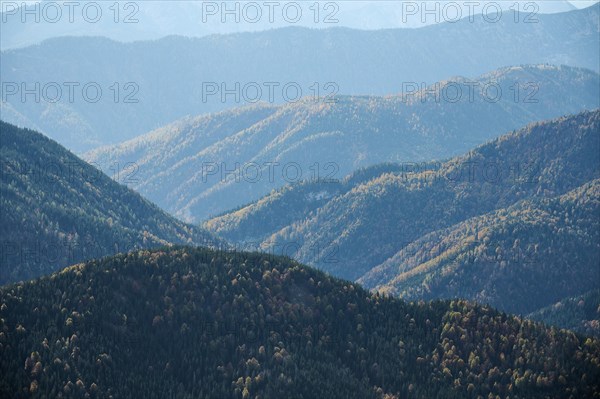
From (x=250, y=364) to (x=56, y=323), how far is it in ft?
128

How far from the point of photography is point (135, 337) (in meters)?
197

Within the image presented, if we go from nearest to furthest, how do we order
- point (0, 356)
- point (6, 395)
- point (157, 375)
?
point (6, 395) → point (0, 356) → point (157, 375)

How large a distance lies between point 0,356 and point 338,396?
210 feet

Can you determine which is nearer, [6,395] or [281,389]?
[6,395]

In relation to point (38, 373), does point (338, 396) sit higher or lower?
lower

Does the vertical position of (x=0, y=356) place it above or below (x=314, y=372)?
above

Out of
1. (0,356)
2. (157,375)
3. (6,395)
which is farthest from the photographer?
(157,375)

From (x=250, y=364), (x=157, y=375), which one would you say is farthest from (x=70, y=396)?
(x=250, y=364)

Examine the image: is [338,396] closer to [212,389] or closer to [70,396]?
[212,389]

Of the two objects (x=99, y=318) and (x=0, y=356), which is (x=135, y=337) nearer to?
(x=99, y=318)

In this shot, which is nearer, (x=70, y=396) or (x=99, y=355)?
(x=70, y=396)

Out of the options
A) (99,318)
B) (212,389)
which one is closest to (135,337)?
(99,318)

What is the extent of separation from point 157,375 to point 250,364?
62.3ft

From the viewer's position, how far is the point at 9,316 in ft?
628
